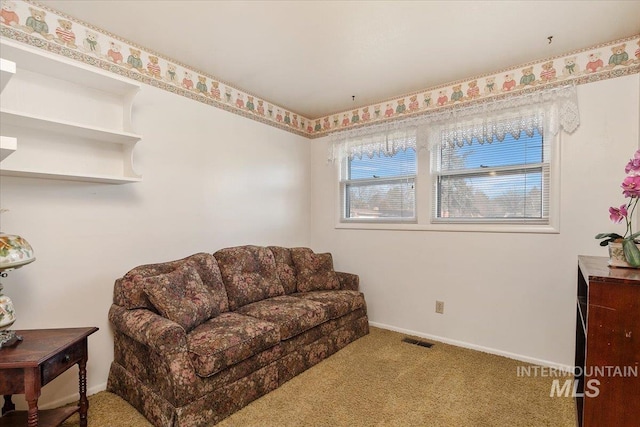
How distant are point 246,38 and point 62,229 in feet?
6.01

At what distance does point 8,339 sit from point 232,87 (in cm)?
258

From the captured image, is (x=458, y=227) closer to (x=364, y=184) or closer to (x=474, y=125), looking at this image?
(x=474, y=125)

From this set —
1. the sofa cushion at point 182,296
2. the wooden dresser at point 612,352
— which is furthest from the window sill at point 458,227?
the sofa cushion at point 182,296

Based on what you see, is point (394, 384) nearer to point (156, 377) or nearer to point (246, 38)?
point (156, 377)

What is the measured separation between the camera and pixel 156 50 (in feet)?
8.23

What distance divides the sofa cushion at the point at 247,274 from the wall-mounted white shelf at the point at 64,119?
1.03 m

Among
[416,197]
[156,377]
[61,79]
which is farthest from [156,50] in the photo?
[416,197]

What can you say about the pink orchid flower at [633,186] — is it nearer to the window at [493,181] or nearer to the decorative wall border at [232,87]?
the window at [493,181]

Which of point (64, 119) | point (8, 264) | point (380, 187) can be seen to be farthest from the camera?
point (380, 187)

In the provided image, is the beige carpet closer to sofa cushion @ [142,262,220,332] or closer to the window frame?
sofa cushion @ [142,262,220,332]

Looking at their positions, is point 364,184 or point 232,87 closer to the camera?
point 232,87

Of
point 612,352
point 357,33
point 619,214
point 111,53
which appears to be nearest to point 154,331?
point 111,53
